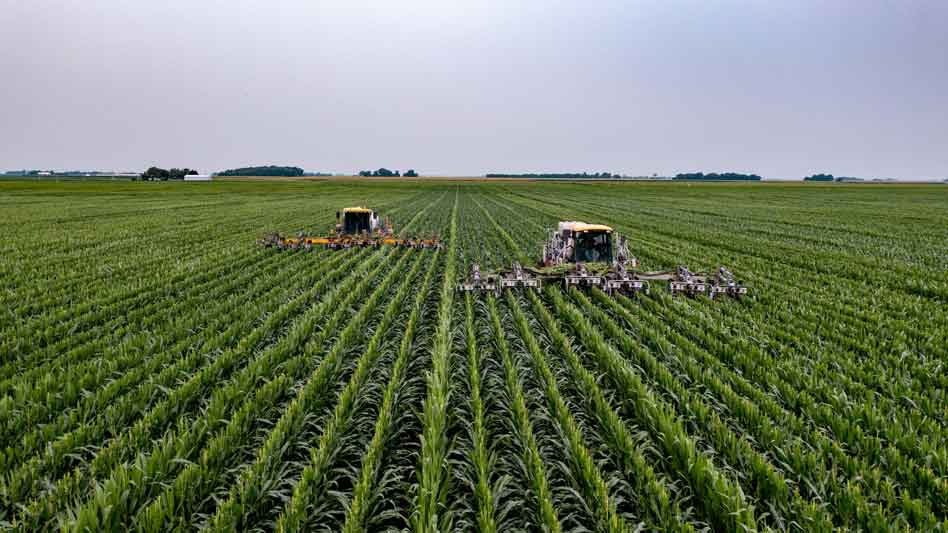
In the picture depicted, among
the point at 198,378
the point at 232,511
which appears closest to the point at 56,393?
the point at 198,378

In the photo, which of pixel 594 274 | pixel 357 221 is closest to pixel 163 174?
pixel 357 221

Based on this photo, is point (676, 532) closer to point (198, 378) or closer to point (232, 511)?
point (232, 511)

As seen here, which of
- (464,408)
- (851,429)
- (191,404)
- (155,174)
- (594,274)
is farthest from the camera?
(155,174)

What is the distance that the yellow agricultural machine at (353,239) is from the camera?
1959 cm

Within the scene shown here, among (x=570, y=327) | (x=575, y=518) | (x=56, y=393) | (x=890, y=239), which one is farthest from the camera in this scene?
(x=890, y=239)

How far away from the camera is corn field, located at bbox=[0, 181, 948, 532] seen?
157 inches

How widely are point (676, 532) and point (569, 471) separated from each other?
1058 millimetres

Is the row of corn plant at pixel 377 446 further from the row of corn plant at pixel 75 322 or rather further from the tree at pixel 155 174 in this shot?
the tree at pixel 155 174

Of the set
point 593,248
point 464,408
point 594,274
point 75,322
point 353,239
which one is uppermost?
point 593,248

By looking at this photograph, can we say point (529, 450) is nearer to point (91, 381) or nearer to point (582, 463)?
point (582, 463)

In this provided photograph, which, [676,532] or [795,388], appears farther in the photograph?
[795,388]

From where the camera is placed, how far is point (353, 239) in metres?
20.1

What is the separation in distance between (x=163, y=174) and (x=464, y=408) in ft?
570

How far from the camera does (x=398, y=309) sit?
10.7 m
